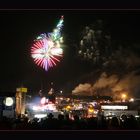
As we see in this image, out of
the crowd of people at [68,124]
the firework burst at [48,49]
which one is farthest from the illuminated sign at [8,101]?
the firework burst at [48,49]

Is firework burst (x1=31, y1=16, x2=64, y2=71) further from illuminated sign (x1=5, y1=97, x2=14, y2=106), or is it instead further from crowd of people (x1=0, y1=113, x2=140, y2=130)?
crowd of people (x1=0, y1=113, x2=140, y2=130)

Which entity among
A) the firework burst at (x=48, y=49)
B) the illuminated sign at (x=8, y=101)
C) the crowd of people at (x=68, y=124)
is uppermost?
the firework burst at (x=48, y=49)

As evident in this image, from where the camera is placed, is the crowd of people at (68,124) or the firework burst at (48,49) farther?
the firework burst at (48,49)

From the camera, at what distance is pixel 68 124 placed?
212 inches

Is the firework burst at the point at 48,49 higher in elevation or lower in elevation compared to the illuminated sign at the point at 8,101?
higher

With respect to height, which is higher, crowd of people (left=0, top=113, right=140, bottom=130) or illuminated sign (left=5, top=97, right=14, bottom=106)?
illuminated sign (left=5, top=97, right=14, bottom=106)

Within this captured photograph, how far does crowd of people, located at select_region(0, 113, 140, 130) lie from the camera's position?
5277 mm

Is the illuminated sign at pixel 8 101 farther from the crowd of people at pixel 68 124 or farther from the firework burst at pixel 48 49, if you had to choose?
the firework burst at pixel 48 49

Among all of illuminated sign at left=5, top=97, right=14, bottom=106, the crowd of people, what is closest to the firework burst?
illuminated sign at left=5, top=97, right=14, bottom=106

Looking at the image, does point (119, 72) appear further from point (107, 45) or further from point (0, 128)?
point (0, 128)

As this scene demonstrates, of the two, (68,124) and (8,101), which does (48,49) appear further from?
(68,124)

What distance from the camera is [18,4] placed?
17.6 ft

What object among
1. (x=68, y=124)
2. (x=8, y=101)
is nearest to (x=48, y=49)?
(x=8, y=101)

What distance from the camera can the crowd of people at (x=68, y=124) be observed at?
5.28 meters
